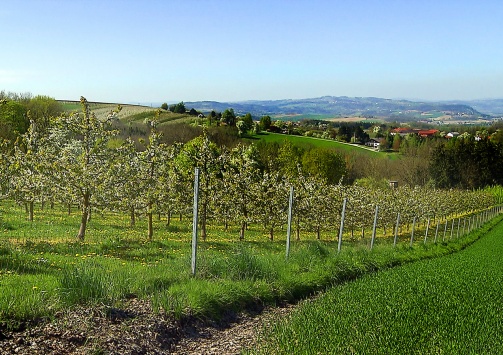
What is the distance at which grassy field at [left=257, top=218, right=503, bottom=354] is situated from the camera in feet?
17.5

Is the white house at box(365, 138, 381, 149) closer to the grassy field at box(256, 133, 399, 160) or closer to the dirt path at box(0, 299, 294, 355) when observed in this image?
the grassy field at box(256, 133, 399, 160)

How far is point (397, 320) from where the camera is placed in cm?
657

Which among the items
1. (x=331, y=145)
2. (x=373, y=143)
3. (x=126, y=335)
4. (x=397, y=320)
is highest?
(x=126, y=335)

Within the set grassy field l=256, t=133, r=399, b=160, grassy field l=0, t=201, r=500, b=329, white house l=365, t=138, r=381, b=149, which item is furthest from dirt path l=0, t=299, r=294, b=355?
white house l=365, t=138, r=381, b=149

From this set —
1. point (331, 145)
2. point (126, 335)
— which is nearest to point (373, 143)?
point (331, 145)

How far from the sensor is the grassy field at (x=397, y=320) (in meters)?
5.33

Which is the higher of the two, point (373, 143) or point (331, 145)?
point (331, 145)

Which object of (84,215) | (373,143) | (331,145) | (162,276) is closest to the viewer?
(162,276)

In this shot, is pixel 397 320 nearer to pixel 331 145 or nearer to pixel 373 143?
pixel 331 145

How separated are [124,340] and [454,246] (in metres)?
20.5

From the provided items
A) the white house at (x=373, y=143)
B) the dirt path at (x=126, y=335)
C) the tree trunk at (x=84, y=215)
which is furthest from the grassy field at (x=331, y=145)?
the dirt path at (x=126, y=335)

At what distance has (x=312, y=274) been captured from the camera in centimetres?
999

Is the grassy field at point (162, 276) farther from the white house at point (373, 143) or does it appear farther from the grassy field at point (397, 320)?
the white house at point (373, 143)

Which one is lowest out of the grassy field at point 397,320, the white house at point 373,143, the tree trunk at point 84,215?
the white house at point 373,143
